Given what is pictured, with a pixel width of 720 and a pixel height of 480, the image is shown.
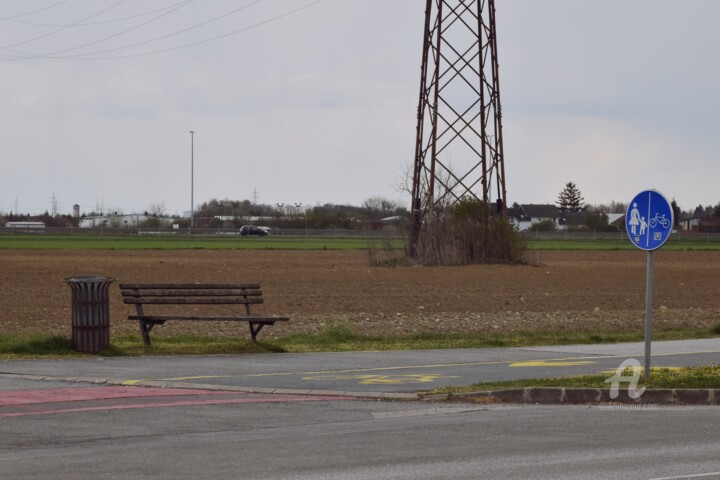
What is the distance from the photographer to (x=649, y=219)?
14398 mm

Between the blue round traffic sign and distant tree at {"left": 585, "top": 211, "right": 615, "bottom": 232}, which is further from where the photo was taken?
distant tree at {"left": 585, "top": 211, "right": 615, "bottom": 232}

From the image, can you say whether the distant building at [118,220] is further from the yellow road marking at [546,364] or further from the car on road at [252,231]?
the yellow road marking at [546,364]

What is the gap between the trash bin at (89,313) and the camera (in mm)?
17328

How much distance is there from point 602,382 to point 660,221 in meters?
2.02

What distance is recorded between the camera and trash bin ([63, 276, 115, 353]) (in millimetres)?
17328

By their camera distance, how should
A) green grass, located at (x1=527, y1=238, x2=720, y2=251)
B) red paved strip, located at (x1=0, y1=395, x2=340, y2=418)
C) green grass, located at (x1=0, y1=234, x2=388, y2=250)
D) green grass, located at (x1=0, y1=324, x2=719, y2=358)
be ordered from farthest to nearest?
1. green grass, located at (x1=527, y1=238, x2=720, y2=251)
2. green grass, located at (x1=0, y1=234, x2=388, y2=250)
3. green grass, located at (x1=0, y1=324, x2=719, y2=358)
4. red paved strip, located at (x1=0, y1=395, x2=340, y2=418)

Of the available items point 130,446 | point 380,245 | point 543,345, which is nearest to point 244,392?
point 130,446

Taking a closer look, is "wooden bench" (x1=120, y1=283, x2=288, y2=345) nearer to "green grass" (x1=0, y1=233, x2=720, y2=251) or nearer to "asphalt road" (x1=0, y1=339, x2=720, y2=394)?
"asphalt road" (x1=0, y1=339, x2=720, y2=394)

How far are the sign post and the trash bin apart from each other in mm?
7598

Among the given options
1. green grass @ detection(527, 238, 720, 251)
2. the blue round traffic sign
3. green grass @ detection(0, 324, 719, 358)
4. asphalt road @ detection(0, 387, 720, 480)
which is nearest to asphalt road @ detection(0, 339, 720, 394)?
green grass @ detection(0, 324, 719, 358)

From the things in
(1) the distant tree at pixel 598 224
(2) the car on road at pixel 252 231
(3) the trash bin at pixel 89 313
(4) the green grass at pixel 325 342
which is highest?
(1) the distant tree at pixel 598 224

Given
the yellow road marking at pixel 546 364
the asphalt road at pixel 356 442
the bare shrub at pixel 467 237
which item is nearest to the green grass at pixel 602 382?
the asphalt road at pixel 356 442

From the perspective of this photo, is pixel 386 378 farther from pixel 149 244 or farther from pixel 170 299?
pixel 149 244

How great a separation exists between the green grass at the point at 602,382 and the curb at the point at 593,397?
226 mm
